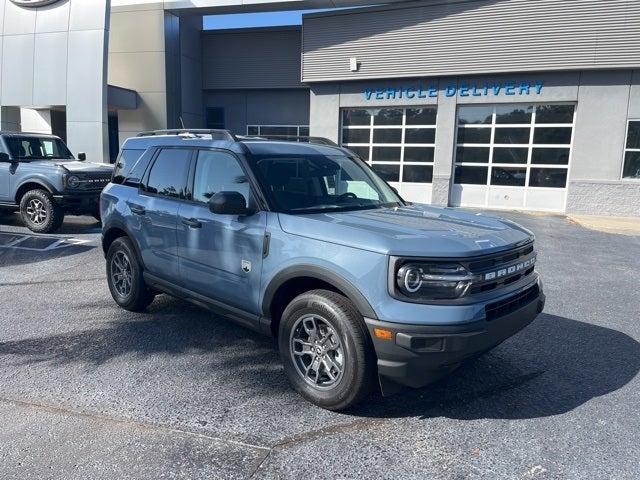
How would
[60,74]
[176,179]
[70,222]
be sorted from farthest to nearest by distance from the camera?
[60,74] < [70,222] < [176,179]

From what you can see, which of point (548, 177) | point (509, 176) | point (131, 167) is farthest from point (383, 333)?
point (548, 177)

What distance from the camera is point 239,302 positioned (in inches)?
156

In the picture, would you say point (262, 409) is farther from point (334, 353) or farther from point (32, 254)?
point (32, 254)

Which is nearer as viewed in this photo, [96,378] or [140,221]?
[96,378]

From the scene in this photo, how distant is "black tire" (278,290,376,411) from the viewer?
315 centimetres

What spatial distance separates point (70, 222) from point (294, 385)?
1018cm

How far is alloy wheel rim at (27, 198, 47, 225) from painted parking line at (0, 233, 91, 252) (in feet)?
1.26

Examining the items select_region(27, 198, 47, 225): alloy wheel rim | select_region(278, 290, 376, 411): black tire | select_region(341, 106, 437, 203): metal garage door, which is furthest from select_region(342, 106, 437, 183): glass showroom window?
select_region(278, 290, 376, 411): black tire

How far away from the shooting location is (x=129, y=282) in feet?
17.7

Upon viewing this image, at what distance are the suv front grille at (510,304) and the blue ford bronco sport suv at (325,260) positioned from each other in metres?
0.01

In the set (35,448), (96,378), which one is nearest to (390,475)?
(35,448)

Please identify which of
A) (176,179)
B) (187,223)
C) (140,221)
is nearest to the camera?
(187,223)

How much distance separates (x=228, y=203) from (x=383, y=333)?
4.85ft

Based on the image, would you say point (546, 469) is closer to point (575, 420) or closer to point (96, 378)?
point (575, 420)
